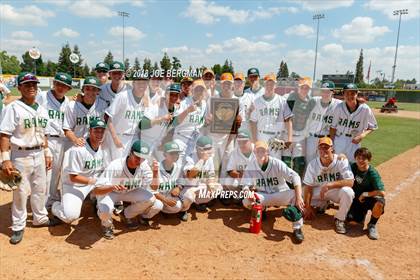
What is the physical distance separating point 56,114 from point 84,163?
0.93 metres

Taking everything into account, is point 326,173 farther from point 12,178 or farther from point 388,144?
point 388,144

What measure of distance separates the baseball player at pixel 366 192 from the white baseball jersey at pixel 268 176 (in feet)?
3.54

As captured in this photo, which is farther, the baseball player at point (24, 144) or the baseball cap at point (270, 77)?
the baseball cap at point (270, 77)

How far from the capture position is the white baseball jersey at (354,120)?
568cm

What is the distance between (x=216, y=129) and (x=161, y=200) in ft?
6.04

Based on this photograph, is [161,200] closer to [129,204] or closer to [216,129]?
[129,204]

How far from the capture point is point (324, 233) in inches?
188

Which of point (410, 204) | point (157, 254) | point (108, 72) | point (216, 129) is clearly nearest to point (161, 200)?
point (157, 254)

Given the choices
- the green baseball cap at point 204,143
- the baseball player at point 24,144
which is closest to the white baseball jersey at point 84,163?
the baseball player at point 24,144

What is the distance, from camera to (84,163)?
4508 millimetres

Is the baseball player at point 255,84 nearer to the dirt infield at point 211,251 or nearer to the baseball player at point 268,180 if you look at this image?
the baseball player at point 268,180

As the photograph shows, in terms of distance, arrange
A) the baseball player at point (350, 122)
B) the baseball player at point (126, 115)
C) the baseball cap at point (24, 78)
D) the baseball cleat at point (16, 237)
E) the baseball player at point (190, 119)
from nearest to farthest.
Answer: the baseball cap at point (24, 78), the baseball cleat at point (16, 237), the baseball player at point (126, 115), the baseball player at point (190, 119), the baseball player at point (350, 122)

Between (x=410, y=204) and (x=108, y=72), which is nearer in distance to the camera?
(x=108, y=72)

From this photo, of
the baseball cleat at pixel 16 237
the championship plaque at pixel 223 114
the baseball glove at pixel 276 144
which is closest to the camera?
the baseball cleat at pixel 16 237
